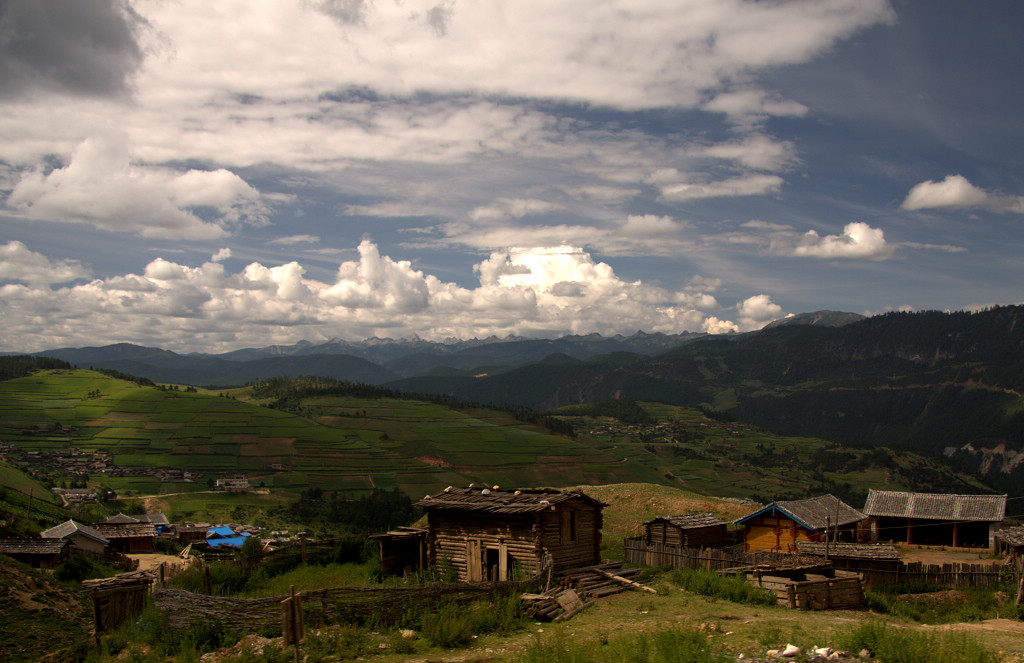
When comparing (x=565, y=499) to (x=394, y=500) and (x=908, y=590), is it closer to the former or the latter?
(x=908, y=590)

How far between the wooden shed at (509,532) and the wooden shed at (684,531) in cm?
748

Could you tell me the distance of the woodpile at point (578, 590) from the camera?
19.1 meters

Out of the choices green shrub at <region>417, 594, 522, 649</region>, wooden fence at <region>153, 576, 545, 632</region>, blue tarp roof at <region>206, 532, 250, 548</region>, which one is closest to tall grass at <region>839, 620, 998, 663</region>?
green shrub at <region>417, 594, 522, 649</region>

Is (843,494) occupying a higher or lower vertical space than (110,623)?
lower

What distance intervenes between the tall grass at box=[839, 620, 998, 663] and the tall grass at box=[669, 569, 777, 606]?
296 inches

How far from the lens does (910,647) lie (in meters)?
13.1

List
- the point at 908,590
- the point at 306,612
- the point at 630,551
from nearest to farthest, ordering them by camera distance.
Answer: the point at 306,612 < the point at 908,590 < the point at 630,551

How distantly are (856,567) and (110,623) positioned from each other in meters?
28.3

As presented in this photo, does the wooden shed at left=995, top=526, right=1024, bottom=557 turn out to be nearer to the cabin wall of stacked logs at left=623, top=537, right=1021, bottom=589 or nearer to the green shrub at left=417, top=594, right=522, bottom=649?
the cabin wall of stacked logs at left=623, top=537, right=1021, bottom=589

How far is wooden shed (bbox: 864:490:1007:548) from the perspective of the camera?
40281mm

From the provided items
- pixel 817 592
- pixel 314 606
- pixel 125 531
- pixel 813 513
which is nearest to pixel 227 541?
pixel 125 531

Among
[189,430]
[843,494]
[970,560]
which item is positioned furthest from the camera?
[843,494]

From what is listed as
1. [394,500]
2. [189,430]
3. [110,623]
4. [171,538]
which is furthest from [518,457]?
[110,623]

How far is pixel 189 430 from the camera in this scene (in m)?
169
